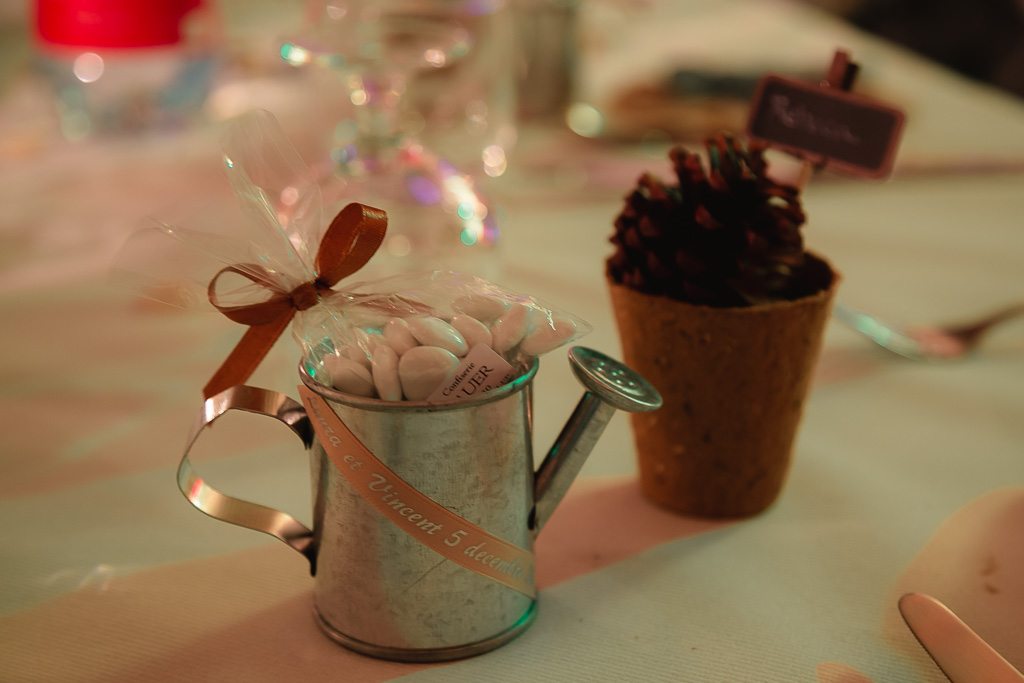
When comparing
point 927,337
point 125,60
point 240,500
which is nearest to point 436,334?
point 240,500

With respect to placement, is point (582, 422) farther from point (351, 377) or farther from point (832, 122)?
point (832, 122)

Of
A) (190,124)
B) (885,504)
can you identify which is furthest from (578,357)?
(190,124)

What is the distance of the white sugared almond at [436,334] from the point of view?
1.11ft

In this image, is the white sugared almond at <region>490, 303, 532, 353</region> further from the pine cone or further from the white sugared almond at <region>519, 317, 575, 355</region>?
the pine cone

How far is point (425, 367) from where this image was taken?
1.08ft

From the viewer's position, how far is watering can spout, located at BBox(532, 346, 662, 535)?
376 millimetres

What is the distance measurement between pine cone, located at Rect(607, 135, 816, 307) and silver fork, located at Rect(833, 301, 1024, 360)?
266 millimetres

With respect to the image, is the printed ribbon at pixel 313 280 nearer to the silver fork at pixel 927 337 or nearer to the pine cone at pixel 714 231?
the pine cone at pixel 714 231

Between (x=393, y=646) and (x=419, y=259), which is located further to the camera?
(x=419, y=259)

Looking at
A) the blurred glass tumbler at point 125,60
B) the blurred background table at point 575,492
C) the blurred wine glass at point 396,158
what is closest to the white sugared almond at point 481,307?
the blurred background table at point 575,492

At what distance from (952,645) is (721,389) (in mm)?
152

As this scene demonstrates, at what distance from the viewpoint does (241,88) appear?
51.1 inches

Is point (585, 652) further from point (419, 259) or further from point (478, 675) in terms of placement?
point (419, 259)

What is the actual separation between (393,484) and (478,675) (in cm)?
9
